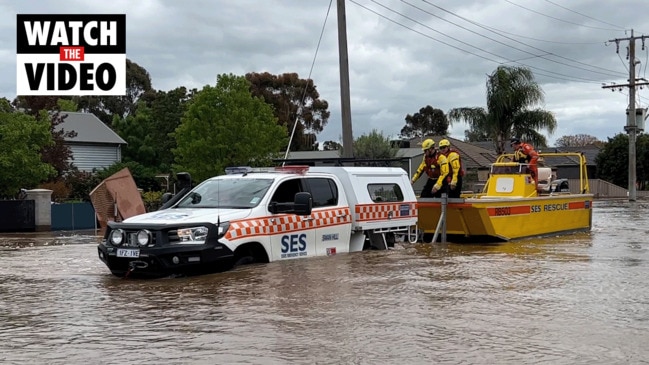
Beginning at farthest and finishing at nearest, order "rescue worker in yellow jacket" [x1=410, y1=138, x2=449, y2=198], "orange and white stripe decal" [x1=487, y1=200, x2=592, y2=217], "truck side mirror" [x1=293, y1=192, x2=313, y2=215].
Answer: "rescue worker in yellow jacket" [x1=410, y1=138, x2=449, y2=198] < "orange and white stripe decal" [x1=487, y1=200, x2=592, y2=217] < "truck side mirror" [x1=293, y1=192, x2=313, y2=215]

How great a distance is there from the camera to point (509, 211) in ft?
52.6

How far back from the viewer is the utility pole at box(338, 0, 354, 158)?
20.1 meters

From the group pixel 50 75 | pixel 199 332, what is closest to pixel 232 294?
pixel 199 332

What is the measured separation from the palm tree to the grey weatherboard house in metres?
23.8

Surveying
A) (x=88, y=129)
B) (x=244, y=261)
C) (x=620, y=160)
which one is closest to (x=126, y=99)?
(x=88, y=129)

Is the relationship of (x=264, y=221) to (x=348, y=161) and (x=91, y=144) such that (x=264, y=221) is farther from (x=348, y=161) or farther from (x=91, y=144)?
(x=91, y=144)

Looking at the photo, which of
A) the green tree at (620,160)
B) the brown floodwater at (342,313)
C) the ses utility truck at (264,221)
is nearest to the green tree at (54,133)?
the ses utility truck at (264,221)

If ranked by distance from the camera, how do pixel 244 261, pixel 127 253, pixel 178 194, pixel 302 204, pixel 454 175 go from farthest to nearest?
pixel 454 175
pixel 178 194
pixel 302 204
pixel 244 261
pixel 127 253

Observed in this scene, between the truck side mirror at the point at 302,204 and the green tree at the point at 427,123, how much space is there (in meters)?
76.7

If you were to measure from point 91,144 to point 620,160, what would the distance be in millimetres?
38559

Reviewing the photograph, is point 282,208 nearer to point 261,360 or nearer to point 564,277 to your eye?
point 564,277

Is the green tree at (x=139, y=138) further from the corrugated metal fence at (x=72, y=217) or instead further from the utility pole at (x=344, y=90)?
the utility pole at (x=344, y=90)

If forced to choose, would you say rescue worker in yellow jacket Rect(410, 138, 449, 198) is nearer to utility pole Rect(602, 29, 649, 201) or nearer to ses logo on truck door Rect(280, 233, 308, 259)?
ses logo on truck door Rect(280, 233, 308, 259)

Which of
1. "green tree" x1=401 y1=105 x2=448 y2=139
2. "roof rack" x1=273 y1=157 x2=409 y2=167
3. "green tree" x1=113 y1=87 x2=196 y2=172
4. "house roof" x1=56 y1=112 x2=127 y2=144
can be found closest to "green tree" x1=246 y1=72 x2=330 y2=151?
"green tree" x1=113 y1=87 x2=196 y2=172
